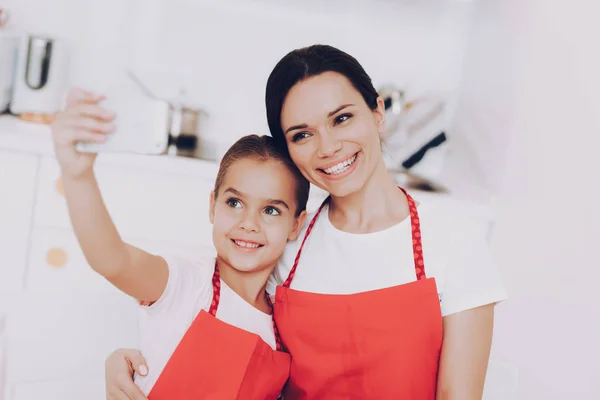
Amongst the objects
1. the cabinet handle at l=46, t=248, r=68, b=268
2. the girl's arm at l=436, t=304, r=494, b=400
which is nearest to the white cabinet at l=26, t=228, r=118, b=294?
the cabinet handle at l=46, t=248, r=68, b=268

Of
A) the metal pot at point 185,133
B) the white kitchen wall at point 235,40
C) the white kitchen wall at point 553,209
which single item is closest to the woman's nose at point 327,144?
the white kitchen wall at point 553,209

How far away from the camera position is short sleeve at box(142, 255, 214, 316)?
0.82m

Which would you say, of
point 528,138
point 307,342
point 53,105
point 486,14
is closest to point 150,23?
point 53,105

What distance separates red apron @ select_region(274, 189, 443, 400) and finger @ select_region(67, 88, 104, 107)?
1.51 ft

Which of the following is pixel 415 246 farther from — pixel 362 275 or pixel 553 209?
pixel 553 209

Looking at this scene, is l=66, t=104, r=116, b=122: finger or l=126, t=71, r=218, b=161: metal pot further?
l=126, t=71, r=218, b=161: metal pot

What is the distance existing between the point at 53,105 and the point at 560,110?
4.88ft

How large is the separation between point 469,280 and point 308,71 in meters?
0.43

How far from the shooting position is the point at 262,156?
3.13ft

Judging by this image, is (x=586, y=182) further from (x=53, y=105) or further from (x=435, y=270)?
(x=53, y=105)

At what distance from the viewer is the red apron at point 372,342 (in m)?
0.84

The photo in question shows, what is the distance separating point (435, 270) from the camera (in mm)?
859

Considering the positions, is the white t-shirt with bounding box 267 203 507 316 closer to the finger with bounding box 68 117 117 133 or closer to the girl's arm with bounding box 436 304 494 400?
the girl's arm with bounding box 436 304 494 400

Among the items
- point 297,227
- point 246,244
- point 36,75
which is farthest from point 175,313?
point 36,75
